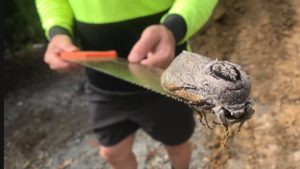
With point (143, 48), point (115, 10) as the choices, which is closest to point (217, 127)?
point (115, 10)

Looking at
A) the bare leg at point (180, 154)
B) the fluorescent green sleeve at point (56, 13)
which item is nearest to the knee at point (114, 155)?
the bare leg at point (180, 154)

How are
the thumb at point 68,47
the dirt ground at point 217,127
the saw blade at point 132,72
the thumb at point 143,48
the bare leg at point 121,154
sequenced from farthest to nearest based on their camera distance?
the dirt ground at point 217,127 < the bare leg at point 121,154 < the thumb at point 68,47 < the thumb at point 143,48 < the saw blade at point 132,72

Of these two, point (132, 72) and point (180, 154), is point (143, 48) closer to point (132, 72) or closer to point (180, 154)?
point (132, 72)

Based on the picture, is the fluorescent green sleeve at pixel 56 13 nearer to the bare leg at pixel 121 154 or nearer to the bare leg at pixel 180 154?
the bare leg at pixel 121 154

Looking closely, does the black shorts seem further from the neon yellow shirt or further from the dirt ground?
the dirt ground

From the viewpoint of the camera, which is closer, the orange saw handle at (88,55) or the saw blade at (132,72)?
the saw blade at (132,72)

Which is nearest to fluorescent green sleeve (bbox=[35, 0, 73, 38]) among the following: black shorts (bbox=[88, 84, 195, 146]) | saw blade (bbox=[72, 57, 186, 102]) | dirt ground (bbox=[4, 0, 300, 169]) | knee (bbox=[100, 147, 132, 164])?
black shorts (bbox=[88, 84, 195, 146])

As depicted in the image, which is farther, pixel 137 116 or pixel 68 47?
pixel 137 116
